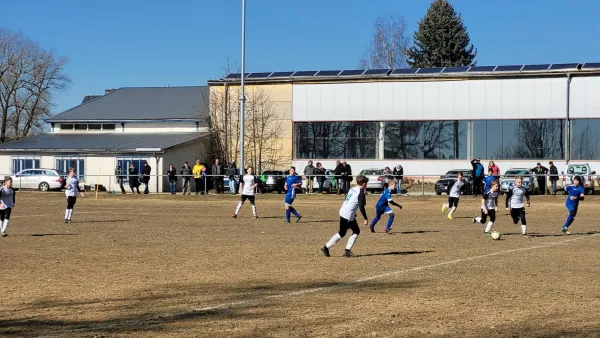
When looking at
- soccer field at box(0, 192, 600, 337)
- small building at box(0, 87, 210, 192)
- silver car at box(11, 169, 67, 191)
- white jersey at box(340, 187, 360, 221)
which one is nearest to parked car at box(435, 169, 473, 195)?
small building at box(0, 87, 210, 192)

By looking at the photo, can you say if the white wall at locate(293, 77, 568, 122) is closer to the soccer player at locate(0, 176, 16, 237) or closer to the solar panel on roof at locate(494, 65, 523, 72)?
the solar panel on roof at locate(494, 65, 523, 72)

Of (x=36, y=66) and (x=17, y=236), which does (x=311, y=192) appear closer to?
(x=17, y=236)

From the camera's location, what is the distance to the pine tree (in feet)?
295

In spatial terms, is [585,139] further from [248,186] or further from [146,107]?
[146,107]

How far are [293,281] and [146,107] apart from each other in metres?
54.6

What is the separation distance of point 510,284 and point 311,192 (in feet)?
107

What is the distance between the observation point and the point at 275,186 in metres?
48.6

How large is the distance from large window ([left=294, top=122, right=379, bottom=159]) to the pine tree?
3224 centimetres

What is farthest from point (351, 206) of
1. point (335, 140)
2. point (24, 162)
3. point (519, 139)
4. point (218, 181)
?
point (24, 162)

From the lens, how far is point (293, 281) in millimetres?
14617

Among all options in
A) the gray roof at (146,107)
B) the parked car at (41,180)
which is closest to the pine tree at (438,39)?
the gray roof at (146,107)

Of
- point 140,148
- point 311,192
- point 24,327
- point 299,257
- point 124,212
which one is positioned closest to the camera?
point 24,327

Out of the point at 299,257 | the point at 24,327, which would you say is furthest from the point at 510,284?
the point at 24,327

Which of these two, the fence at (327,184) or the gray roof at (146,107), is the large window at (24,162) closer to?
the fence at (327,184)
